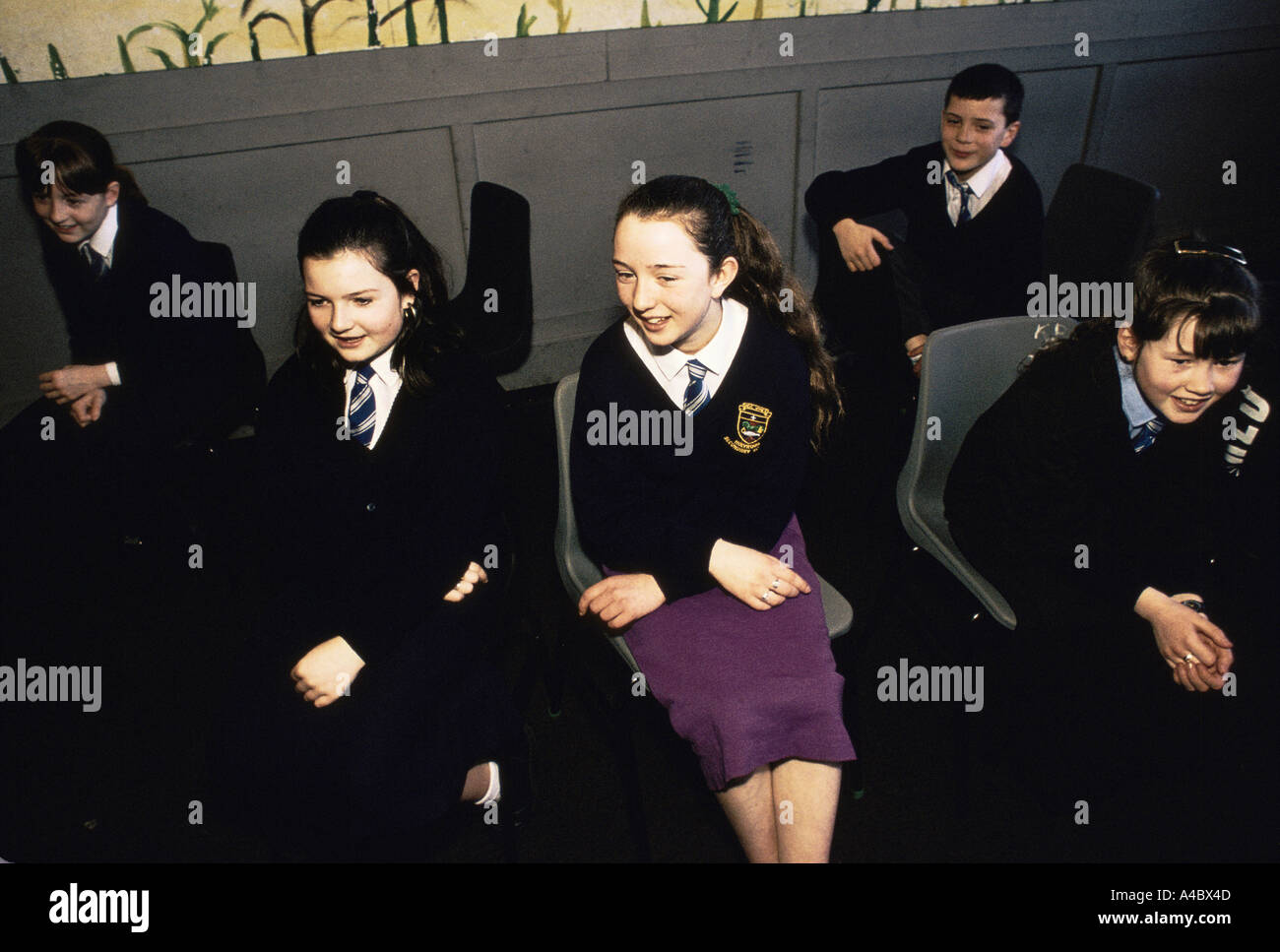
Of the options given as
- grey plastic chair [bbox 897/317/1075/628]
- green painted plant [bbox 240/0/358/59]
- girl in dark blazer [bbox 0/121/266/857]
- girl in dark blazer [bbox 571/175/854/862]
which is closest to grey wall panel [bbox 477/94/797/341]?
green painted plant [bbox 240/0/358/59]

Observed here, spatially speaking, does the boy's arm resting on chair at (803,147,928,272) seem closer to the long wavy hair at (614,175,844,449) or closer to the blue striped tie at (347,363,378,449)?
the long wavy hair at (614,175,844,449)

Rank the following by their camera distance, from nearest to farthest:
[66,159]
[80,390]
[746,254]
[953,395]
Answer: [746,254]
[953,395]
[66,159]
[80,390]

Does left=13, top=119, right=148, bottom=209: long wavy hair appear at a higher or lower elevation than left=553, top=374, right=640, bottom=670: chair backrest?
higher

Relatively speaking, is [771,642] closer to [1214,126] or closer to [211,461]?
[211,461]

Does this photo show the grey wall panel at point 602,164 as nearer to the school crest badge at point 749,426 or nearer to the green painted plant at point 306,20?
the green painted plant at point 306,20

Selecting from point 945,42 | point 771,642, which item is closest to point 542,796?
point 771,642

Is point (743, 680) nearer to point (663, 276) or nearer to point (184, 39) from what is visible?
point (663, 276)

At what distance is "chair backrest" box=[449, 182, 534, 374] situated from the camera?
8.32 feet

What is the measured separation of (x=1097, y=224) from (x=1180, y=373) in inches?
50.7

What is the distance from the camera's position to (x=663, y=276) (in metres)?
1.58

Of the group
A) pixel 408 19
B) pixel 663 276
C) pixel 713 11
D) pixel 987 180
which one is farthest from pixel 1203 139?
pixel 663 276

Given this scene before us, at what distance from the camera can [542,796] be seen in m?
2.09

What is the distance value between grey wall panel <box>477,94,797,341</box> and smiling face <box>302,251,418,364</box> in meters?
1.84
